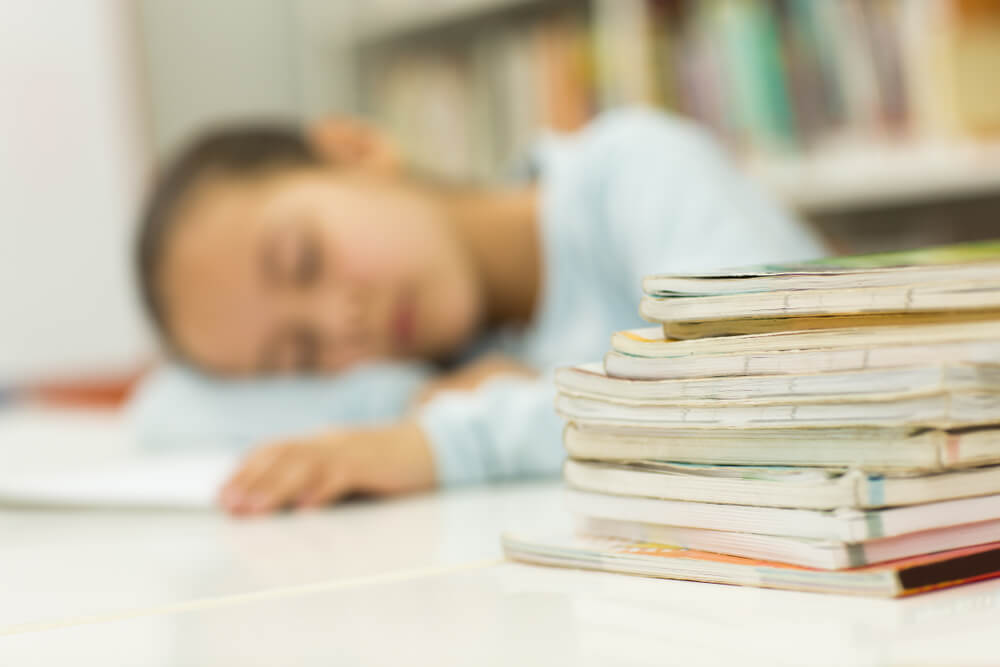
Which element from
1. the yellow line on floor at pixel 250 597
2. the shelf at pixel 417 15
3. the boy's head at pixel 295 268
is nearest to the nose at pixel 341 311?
the boy's head at pixel 295 268

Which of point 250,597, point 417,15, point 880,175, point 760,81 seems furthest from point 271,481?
point 417,15

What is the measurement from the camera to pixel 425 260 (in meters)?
1.36

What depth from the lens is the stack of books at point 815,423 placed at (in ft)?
1.42

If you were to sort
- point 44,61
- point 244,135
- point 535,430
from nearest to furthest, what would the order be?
point 535,430 → point 244,135 → point 44,61

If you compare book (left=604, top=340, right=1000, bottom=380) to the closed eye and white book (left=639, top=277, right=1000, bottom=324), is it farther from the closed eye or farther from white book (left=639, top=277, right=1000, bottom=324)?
the closed eye

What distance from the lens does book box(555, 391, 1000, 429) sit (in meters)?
0.43

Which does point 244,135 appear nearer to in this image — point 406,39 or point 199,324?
point 199,324

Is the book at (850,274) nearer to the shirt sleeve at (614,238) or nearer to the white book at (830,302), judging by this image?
the white book at (830,302)

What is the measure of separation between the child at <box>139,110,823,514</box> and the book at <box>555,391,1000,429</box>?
0.52 m

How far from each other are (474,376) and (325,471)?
0.41 meters

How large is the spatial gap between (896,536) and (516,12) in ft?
7.04

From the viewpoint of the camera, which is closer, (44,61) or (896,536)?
(896,536)

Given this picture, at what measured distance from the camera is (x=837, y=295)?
1.51ft

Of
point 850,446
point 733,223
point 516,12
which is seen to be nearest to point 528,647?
point 850,446
